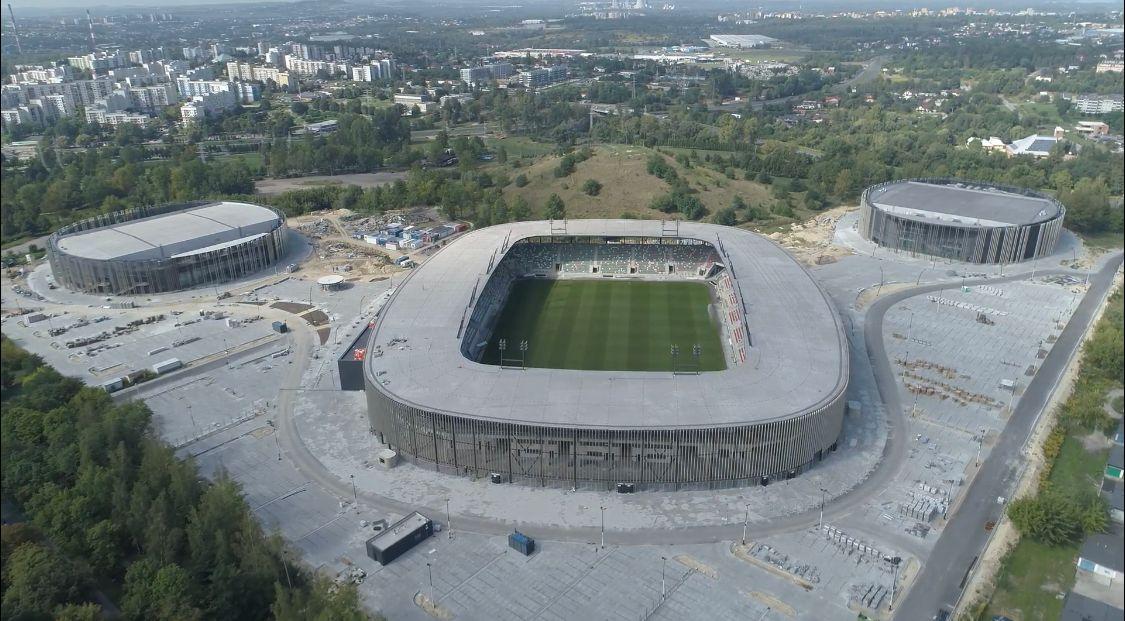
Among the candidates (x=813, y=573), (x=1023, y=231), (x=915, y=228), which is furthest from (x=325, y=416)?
(x=1023, y=231)

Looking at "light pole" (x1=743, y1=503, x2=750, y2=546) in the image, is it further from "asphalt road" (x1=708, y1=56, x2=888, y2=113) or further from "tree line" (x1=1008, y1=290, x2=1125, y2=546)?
"asphalt road" (x1=708, y1=56, x2=888, y2=113)

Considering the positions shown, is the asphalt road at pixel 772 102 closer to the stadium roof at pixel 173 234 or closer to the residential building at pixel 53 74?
the stadium roof at pixel 173 234

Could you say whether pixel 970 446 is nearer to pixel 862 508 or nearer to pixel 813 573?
pixel 862 508

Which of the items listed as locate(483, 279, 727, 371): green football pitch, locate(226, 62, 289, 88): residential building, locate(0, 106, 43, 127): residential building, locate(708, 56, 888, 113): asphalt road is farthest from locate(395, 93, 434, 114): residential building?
locate(483, 279, 727, 371): green football pitch

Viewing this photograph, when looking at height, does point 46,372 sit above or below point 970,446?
above

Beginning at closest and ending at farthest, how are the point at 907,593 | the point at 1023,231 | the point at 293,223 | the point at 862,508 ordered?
1. the point at 907,593
2. the point at 862,508
3. the point at 1023,231
4. the point at 293,223

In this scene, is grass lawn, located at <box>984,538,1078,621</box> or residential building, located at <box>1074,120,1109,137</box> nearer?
grass lawn, located at <box>984,538,1078,621</box>

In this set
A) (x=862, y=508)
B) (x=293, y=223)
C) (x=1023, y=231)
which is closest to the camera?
(x=862, y=508)

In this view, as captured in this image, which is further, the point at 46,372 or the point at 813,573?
the point at 46,372
